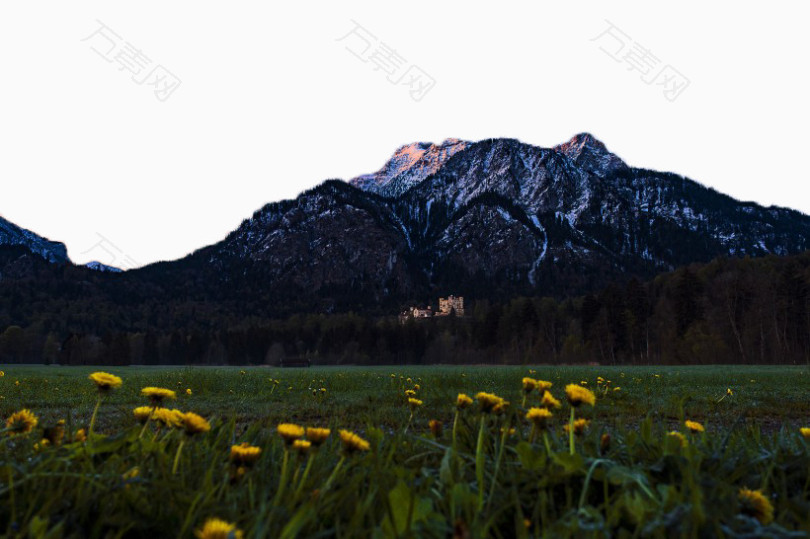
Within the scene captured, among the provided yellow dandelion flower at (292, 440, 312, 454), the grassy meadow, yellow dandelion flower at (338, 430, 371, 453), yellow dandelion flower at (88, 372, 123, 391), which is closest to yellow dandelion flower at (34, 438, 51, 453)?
the grassy meadow

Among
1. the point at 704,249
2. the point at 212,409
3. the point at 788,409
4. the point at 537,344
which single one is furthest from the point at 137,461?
the point at 704,249

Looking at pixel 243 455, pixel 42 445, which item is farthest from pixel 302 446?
pixel 42 445

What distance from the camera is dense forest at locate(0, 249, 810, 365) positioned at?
46500mm

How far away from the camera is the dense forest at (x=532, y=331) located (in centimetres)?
4650

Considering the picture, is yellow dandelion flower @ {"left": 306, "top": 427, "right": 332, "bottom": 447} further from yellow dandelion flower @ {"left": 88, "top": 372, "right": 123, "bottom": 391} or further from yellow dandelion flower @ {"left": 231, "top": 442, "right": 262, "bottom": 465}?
yellow dandelion flower @ {"left": 88, "top": 372, "right": 123, "bottom": 391}

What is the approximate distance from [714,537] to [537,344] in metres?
66.8

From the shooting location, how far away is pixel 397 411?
19.2ft

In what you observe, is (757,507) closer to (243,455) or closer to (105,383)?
(243,455)

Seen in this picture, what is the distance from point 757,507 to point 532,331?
236ft

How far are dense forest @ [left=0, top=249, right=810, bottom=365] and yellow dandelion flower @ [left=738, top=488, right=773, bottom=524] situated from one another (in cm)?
1753

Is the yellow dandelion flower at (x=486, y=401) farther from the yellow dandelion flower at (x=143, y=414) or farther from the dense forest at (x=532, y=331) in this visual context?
the dense forest at (x=532, y=331)

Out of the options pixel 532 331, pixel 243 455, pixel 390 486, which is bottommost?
pixel 532 331

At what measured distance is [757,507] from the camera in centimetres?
121

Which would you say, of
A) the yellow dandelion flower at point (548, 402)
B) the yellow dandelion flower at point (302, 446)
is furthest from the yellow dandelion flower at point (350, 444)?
the yellow dandelion flower at point (548, 402)
